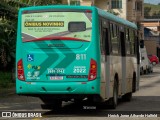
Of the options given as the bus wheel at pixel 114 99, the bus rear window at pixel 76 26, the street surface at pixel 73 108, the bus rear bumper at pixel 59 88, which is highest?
the bus rear window at pixel 76 26

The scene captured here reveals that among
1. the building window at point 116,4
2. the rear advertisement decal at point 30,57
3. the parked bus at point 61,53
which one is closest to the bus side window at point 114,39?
the parked bus at point 61,53

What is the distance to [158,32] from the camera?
129625 millimetres

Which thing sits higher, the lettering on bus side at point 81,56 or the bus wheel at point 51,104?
the lettering on bus side at point 81,56

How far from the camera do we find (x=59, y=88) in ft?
52.7

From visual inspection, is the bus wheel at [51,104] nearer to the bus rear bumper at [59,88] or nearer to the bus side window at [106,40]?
the bus rear bumper at [59,88]

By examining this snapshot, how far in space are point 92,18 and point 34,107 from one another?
15.8ft

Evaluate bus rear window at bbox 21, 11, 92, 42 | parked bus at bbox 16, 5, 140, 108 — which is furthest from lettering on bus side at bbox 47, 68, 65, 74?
bus rear window at bbox 21, 11, 92, 42

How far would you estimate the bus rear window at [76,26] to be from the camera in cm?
1627

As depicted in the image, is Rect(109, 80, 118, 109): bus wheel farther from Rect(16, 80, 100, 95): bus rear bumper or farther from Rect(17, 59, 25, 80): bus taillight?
Rect(17, 59, 25, 80): bus taillight

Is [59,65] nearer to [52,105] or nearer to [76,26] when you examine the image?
[76,26]

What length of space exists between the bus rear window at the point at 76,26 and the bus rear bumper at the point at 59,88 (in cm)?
153

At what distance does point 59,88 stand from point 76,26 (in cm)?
184

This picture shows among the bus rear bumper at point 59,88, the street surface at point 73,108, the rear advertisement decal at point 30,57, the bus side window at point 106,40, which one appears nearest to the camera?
the bus rear bumper at point 59,88

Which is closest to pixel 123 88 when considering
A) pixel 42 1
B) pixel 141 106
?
pixel 141 106
